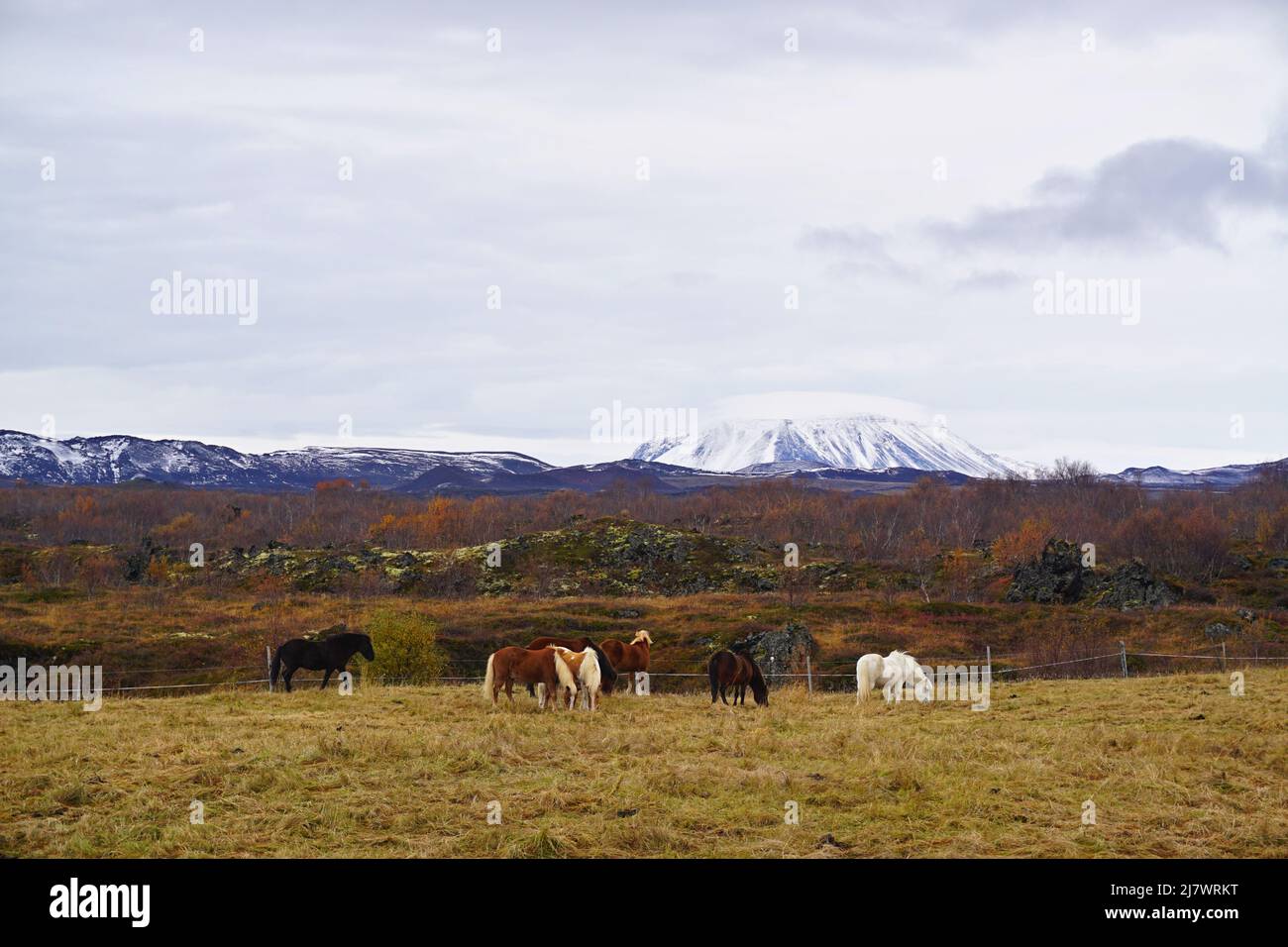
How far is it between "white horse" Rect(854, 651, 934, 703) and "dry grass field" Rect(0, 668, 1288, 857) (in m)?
4.57

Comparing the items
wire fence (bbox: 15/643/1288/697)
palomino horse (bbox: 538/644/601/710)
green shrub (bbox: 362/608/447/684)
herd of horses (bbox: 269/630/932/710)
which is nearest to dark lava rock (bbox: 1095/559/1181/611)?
wire fence (bbox: 15/643/1288/697)

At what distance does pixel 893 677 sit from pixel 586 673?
895cm

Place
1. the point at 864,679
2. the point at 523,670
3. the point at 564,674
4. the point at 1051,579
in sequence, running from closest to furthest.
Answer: the point at 564,674, the point at 523,670, the point at 864,679, the point at 1051,579

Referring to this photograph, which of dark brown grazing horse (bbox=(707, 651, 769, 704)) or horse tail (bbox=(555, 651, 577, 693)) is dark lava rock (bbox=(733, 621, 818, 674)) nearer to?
dark brown grazing horse (bbox=(707, 651, 769, 704))

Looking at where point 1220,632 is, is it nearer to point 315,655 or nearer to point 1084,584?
point 1084,584

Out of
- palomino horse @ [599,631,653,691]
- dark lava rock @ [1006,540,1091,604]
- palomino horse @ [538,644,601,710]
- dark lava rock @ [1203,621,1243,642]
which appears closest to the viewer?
palomino horse @ [538,644,601,710]

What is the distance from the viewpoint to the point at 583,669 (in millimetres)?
19609

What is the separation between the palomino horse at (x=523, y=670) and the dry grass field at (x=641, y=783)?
843 millimetres

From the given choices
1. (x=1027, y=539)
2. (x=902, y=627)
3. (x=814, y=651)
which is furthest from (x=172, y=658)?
(x=1027, y=539)

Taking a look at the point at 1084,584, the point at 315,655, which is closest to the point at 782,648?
the point at 315,655

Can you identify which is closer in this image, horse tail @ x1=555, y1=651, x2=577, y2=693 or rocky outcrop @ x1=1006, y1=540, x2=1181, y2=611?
horse tail @ x1=555, y1=651, x2=577, y2=693

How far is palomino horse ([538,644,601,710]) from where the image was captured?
19.5 m
